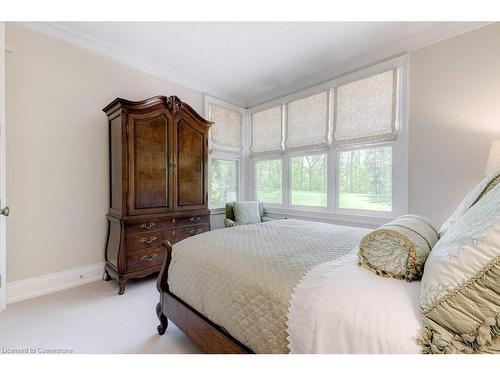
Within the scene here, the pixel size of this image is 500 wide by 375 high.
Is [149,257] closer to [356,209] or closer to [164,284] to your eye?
[164,284]

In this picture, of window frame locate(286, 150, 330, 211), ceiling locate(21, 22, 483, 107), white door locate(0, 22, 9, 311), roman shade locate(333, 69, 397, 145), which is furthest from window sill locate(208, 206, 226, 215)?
white door locate(0, 22, 9, 311)

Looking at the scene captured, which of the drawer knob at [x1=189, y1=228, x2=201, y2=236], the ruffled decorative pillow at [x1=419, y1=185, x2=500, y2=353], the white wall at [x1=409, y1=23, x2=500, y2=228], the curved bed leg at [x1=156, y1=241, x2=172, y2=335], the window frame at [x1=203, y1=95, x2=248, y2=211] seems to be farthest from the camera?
the window frame at [x1=203, y1=95, x2=248, y2=211]

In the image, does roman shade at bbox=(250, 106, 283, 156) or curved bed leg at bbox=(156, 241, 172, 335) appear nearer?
curved bed leg at bbox=(156, 241, 172, 335)

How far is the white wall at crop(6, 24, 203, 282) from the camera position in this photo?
2162mm

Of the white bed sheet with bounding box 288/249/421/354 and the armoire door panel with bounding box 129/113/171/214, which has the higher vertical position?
the armoire door panel with bounding box 129/113/171/214

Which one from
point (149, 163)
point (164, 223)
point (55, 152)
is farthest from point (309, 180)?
point (55, 152)

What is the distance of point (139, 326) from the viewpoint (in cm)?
178

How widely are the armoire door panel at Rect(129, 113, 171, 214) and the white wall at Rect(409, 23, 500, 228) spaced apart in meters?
2.88

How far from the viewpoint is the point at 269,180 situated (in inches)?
165

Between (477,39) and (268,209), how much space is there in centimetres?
325

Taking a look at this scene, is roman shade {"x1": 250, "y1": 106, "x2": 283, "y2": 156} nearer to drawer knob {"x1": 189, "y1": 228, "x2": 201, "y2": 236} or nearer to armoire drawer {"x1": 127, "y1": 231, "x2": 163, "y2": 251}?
drawer knob {"x1": 189, "y1": 228, "x2": 201, "y2": 236}
